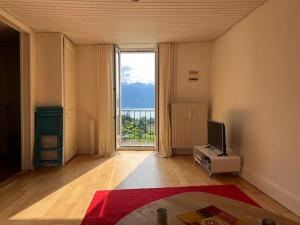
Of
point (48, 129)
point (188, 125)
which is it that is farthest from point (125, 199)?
point (188, 125)

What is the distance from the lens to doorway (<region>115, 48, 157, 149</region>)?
19.6 ft

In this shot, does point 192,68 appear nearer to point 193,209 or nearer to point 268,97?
point 268,97

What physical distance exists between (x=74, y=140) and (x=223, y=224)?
450 centimetres

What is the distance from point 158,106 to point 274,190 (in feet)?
10.1

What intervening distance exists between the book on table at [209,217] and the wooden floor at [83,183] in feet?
4.31

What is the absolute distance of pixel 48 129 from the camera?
15.2 ft

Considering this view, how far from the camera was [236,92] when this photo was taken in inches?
166

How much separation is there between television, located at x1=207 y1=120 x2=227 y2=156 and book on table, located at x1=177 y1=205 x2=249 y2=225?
7.70 ft

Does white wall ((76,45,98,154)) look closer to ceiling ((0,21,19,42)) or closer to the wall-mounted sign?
ceiling ((0,21,19,42))

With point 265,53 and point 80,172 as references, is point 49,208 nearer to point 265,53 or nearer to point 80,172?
point 80,172

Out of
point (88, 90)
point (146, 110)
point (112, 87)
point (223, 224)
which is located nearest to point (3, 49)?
point (88, 90)

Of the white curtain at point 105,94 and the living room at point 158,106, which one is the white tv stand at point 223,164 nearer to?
the living room at point 158,106

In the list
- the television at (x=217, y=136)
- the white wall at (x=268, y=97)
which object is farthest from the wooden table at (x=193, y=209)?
the television at (x=217, y=136)

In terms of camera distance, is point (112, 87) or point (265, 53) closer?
point (265, 53)
